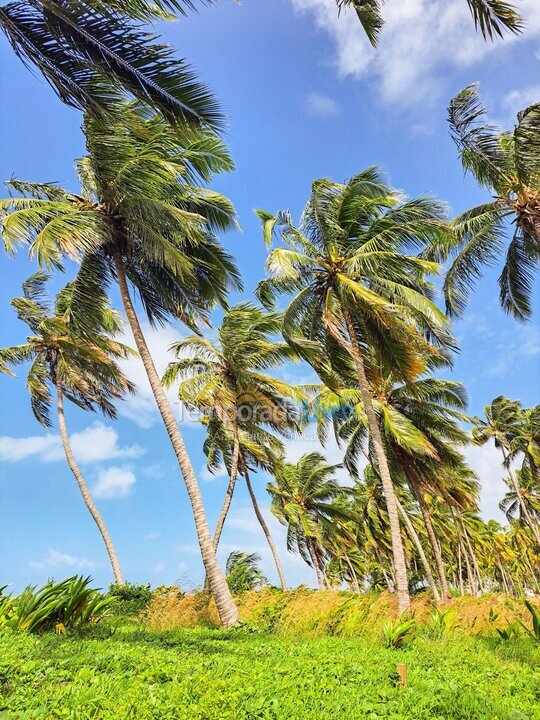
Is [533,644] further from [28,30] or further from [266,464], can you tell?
[266,464]

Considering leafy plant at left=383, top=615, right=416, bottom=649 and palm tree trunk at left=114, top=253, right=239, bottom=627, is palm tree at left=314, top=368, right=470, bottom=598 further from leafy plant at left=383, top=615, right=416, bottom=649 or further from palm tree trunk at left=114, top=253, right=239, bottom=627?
leafy plant at left=383, top=615, right=416, bottom=649

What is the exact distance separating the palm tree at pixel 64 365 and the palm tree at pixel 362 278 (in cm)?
821

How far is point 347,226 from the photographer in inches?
538

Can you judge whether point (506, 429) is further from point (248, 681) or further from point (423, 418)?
point (248, 681)

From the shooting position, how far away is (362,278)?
13508mm

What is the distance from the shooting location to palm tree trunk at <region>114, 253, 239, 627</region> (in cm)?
996

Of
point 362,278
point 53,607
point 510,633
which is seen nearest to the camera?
point 53,607

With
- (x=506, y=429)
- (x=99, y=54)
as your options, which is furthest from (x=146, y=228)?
(x=506, y=429)

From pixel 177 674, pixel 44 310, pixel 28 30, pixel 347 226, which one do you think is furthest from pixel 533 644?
pixel 44 310

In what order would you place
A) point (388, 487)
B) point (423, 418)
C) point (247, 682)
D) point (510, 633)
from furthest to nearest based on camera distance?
point (423, 418)
point (388, 487)
point (510, 633)
point (247, 682)

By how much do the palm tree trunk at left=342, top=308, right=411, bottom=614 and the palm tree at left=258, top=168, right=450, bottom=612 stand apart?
3 centimetres

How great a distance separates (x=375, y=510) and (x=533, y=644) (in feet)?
74.0

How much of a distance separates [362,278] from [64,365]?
565 inches

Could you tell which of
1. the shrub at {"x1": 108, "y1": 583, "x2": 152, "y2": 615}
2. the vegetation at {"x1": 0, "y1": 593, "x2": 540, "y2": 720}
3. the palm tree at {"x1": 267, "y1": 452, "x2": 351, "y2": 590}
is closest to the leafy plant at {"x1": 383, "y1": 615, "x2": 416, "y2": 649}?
the vegetation at {"x1": 0, "y1": 593, "x2": 540, "y2": 720}
